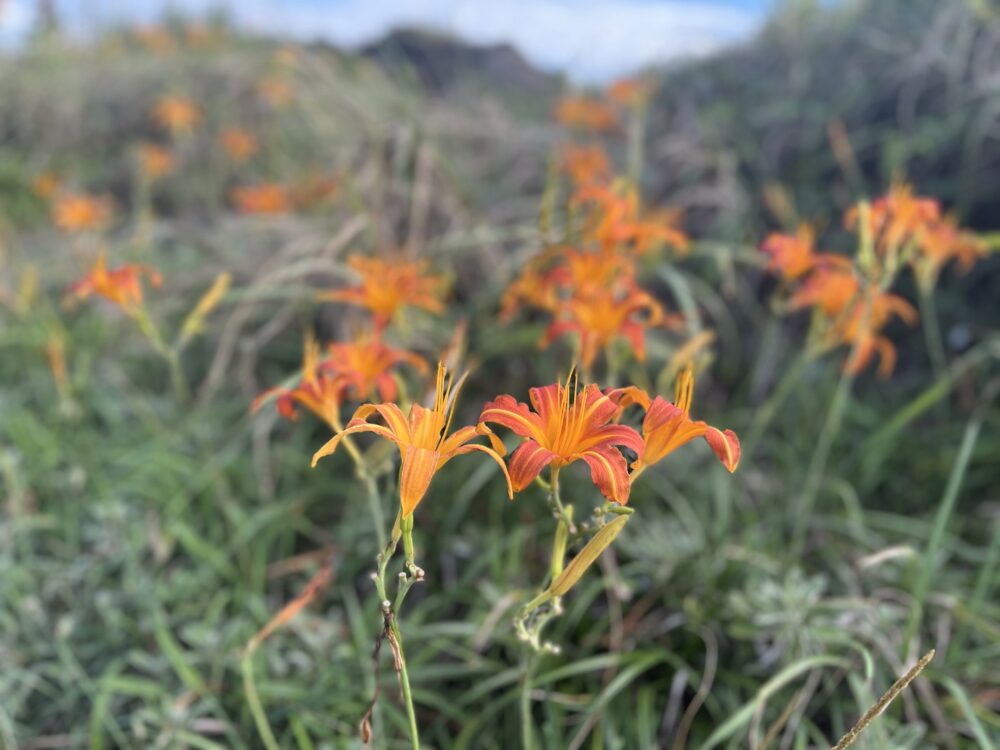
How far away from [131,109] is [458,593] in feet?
20.2

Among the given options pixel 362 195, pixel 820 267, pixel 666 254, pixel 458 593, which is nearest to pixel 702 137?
pixel 666 254

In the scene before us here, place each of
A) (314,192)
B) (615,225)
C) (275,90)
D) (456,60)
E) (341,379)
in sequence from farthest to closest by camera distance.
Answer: (456,60), (275,90), (314,192), (615,225), (341,379)

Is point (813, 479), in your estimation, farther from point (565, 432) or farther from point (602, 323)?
point (565, 432)

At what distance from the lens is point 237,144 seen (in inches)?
190

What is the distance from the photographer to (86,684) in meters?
1.69

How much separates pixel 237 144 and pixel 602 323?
3998 millimetres

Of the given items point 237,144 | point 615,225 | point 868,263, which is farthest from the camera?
point 237,144

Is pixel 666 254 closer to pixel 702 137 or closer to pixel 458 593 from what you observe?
pixel 702 137

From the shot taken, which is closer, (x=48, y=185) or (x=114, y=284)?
(x=114, y=284)

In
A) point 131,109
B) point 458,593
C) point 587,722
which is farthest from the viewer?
point 131,109

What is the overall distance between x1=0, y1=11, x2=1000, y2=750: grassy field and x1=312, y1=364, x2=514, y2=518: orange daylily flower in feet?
1.01

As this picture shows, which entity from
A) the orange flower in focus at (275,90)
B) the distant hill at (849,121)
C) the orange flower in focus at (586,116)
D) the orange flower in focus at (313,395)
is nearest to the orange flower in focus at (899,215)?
the orange flower in focus at (313,395)

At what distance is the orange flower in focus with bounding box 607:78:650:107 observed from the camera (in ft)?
14.1

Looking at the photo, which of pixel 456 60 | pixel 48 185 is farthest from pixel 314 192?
pixel 456 60
